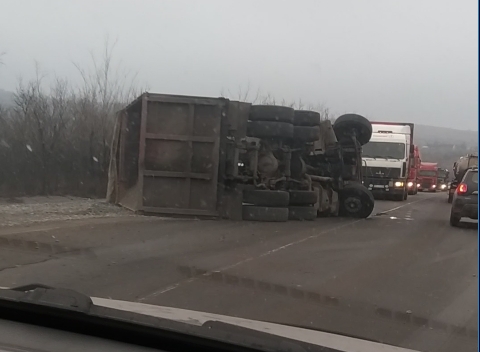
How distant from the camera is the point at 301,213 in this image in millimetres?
14922

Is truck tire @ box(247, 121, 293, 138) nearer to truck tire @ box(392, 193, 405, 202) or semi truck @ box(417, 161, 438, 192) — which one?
truck tire @ box(392, 193, 405, 202)

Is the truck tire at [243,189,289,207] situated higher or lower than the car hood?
higher

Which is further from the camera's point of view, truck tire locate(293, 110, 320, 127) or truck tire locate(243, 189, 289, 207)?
truck tire locate(293, 110, 320, 127)

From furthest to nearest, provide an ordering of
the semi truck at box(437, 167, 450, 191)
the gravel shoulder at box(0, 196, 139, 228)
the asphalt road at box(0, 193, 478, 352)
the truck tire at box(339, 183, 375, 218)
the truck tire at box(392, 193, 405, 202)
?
the semi truck at box(437, 167, 450, 191), the truck tire at box(392, 193, 405, 202), the truck tire at box(339, 183, 375, 218), the gravel shoulder at box(0, 196, 139, 228), the asphalt road at box(0, 193, 478, 352)

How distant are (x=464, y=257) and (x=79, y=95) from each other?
21.8m

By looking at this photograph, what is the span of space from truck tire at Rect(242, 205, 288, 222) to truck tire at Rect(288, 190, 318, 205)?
519 millimetres

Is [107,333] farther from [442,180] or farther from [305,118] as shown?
[442,180]

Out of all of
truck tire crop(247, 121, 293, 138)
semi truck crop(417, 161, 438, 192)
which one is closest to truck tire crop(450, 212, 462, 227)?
truck tire crop(247, 121, 293, 138)

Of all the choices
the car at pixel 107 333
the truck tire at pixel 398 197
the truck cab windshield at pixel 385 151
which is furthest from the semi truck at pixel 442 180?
the car at pixel 107 333

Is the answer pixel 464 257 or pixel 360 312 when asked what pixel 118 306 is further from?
pixel 464 257

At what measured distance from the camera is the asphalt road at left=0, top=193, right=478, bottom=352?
597 cm

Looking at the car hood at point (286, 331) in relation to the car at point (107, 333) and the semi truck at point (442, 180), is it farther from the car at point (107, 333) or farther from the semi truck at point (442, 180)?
the semi truck at point (442, 180)

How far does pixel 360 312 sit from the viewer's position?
6.19 meters

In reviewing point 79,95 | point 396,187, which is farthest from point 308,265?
point 79,95
